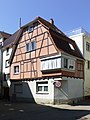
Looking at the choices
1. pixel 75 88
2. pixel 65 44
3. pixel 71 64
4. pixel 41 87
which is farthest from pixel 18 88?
pixel 65 44

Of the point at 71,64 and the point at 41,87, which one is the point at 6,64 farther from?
the point at 71,64

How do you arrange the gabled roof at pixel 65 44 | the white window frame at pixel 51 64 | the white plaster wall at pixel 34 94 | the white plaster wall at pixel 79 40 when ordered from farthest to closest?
the white plaster wall at pixel 79 40 → the gabled roof at pixel 65 44 → the white plaster wall at pixel 34 94 → the white window frame at pixel 51 64

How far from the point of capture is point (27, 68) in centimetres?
2817

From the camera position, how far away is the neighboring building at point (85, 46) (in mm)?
28797

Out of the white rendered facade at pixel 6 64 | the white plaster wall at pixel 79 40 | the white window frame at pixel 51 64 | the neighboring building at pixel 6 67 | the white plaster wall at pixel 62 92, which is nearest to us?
the white window frame at pixel 51 64

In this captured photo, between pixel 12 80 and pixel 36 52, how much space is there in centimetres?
650

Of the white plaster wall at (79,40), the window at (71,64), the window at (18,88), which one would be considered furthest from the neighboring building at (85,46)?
the window at (18,88)

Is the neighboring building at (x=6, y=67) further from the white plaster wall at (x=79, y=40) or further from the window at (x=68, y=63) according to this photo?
the window at (x=68, y=63)

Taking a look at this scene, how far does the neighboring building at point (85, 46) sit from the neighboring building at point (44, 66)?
29.0 inches

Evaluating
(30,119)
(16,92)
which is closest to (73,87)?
(16,92)

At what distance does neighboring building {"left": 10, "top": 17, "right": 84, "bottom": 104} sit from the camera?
2378cm

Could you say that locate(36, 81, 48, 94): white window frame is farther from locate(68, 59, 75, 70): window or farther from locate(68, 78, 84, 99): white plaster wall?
locate(68, 59, 75, 70): window

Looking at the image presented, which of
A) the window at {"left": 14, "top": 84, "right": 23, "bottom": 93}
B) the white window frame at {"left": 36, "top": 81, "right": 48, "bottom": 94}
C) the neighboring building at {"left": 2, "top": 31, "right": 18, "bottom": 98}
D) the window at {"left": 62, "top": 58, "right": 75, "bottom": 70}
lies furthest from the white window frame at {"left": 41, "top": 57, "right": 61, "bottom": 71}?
the neighboring building at {"left": 2, "top": 31, "right": 18, "bottom": 98}

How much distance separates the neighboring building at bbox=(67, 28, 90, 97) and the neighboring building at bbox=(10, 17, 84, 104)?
0.74 metres
